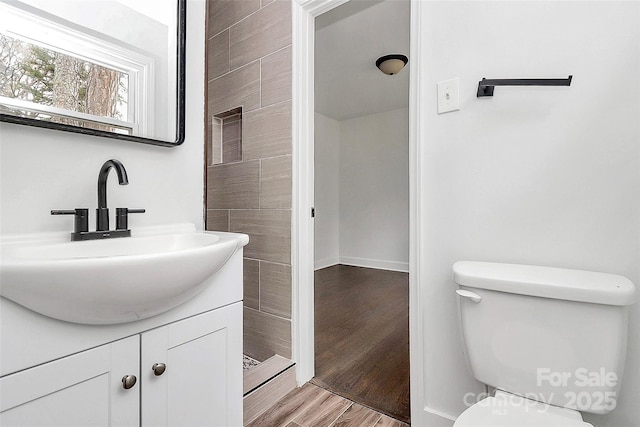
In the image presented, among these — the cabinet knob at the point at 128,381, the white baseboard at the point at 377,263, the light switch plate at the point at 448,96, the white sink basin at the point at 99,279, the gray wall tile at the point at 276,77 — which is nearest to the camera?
the white sink basin at the point at 99,279

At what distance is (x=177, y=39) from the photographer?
1.20 m

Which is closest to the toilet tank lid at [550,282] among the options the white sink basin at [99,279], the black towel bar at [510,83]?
the black towel bar at [510,83]

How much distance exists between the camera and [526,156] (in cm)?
104

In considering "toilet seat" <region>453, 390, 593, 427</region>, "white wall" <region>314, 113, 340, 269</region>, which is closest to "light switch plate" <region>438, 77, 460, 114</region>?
"toilet seat" <region>453, 390, 593, 427</region>

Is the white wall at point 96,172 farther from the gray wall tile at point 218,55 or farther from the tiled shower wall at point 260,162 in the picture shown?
the gray wall tile at point 218,55

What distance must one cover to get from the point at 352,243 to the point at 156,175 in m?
3.95

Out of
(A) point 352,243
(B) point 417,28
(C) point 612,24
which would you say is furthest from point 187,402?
(A) point 352,243

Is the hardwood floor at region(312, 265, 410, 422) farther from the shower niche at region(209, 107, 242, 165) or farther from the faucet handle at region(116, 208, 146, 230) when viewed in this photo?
the shower niche at region(209, 107, 242, 165)

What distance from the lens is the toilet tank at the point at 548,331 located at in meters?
0.82

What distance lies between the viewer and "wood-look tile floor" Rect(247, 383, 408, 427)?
132cm

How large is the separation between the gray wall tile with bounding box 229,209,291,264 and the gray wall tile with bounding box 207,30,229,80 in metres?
0.93

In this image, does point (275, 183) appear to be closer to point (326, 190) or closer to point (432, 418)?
point (432, 418)

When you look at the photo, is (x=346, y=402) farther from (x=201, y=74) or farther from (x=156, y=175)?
(x=201, y=74)

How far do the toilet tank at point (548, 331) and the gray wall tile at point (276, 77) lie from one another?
1257 mm
